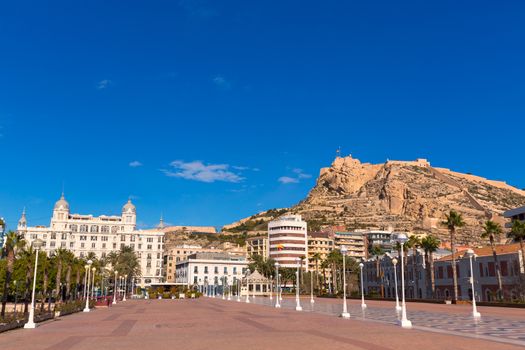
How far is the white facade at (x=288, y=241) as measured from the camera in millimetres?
159875

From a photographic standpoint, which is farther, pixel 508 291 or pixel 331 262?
pixel 331 262

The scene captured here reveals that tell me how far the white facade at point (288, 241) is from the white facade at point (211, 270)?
464 inches

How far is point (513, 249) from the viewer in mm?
68562

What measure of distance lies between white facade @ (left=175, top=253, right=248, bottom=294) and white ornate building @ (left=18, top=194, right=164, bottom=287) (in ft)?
35.7

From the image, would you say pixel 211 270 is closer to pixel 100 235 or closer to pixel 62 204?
pixel 100 235

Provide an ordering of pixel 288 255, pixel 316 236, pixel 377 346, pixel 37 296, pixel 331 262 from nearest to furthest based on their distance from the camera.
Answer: pixel 377 346 → pixel 37 296 → pixel 331 262 → pixel 288 255 → pixel 316 236

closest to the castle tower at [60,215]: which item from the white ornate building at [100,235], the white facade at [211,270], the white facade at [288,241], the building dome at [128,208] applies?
the white ornate building at [100,235]

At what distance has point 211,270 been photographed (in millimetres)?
151000

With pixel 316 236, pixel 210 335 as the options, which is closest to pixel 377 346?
pixel 210 335

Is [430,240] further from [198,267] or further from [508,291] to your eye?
[198,267]

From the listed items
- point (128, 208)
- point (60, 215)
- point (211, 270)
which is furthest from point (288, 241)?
point (60, 215)

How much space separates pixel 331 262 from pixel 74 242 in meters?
82.6

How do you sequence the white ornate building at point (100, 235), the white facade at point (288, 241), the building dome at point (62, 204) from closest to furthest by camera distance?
the white ornate building at point (100, 235)
the building dome at point (62, 204)
the white facade at point (288, 241)

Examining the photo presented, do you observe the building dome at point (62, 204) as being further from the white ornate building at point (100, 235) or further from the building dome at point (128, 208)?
the building dome at point (128, 208)
